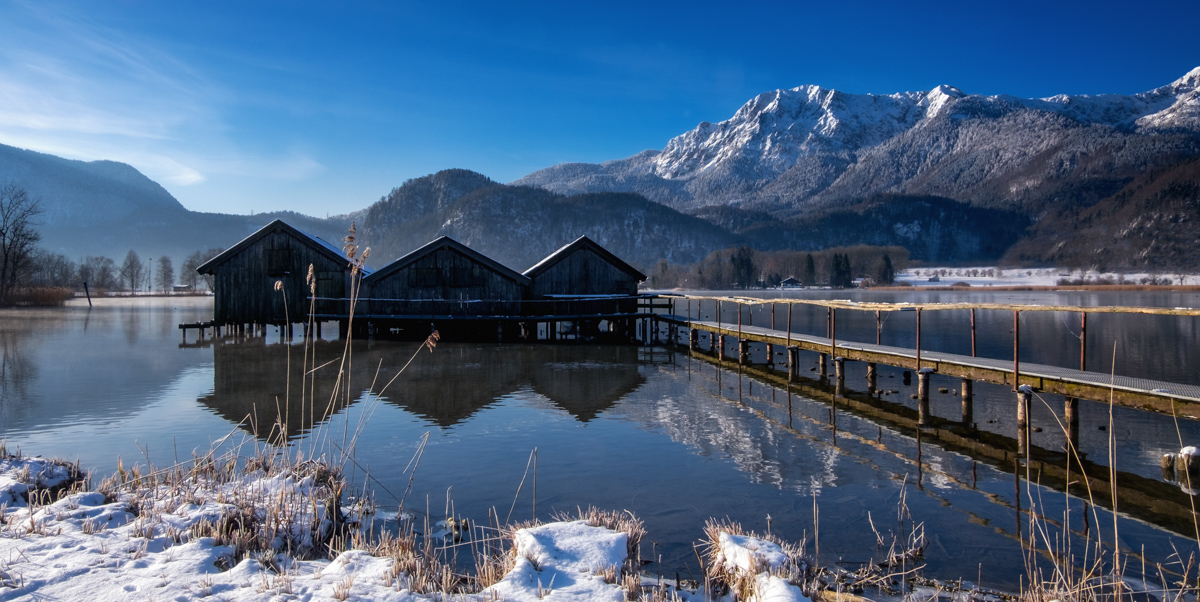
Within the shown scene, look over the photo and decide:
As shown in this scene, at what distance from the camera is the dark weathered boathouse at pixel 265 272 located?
34125mm

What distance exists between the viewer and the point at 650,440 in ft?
39.7

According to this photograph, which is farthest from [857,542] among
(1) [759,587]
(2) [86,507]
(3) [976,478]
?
(2) [86,507]

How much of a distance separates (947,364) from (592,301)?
856 inches

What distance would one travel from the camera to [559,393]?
17.5 metres

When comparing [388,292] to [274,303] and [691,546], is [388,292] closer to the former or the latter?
[274,303]

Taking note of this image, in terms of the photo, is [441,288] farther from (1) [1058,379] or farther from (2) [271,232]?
(1) [1058,379]

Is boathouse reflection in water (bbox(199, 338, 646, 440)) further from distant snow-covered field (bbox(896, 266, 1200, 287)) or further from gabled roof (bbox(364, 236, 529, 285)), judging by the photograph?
distant snow-covered field (bbox(896, 266, 1200, 287))

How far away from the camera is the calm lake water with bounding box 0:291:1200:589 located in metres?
7.86

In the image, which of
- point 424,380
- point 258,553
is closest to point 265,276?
point 424,380

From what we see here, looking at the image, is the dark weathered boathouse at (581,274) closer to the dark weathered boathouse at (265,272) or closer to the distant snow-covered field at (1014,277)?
the dark weathered boathouse at (265,272)

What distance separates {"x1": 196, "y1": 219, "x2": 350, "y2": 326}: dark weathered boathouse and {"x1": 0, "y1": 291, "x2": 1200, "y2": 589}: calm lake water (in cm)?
951

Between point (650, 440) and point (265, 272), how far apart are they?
29.4 m

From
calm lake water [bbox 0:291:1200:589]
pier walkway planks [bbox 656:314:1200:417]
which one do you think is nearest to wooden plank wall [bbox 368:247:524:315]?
calm lake water [bbox 0:291:1200:589]

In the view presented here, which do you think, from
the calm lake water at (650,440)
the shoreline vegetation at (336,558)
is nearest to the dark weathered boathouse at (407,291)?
the calm lake water at (650,440)
